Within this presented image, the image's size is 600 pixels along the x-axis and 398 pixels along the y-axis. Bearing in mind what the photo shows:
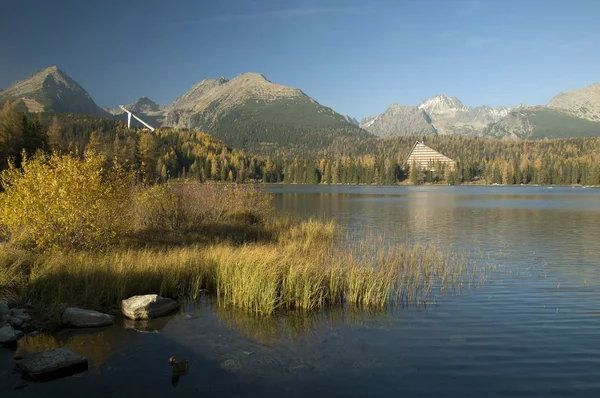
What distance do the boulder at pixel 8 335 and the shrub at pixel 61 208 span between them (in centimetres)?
607

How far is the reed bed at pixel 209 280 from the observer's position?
13.7 m

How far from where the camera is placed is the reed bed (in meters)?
13.7

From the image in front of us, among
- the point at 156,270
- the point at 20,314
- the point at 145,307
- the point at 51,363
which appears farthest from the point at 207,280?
the point at 51,363

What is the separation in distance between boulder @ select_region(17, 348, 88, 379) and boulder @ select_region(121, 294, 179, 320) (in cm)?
293

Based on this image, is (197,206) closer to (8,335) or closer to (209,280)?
(209,280)

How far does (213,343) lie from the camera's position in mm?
11289

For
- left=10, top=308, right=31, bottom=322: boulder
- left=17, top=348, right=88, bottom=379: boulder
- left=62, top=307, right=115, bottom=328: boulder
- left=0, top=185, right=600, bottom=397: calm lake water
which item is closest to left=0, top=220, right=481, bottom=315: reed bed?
left=62, top=307, right=115, bottom=328: boulder

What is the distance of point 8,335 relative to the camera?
1066 centimetres

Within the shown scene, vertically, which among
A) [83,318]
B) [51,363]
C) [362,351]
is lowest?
[362,351]

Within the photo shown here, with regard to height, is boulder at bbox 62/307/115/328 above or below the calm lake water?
above

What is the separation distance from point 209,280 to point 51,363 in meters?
7.39

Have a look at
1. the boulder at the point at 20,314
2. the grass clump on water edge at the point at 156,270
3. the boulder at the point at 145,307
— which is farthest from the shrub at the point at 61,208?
the boulder at the point at 145,307

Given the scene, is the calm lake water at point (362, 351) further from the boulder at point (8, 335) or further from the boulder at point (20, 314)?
the boulder at point (20, 314)

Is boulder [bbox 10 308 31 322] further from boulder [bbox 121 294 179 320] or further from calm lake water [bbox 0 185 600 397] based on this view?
boulder [bbox 121 294 179 320]
